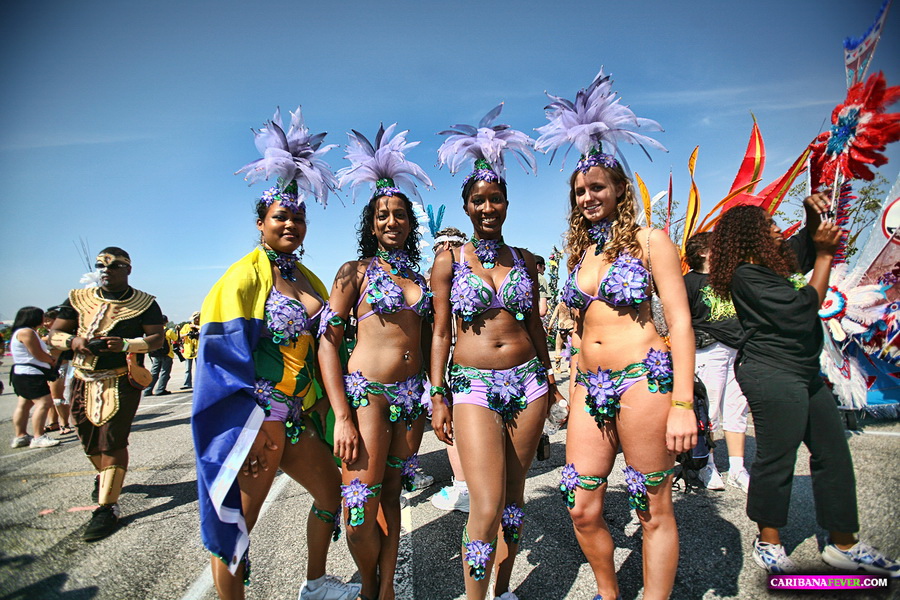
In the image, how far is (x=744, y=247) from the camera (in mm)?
2834

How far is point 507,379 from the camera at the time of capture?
238 centimetres

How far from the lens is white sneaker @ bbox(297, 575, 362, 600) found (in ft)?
8.36

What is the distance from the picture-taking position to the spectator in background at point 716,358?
400 cm

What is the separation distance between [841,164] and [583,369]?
214cm

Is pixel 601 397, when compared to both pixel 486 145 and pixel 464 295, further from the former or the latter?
pixel 486 145

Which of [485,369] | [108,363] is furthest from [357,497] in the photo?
[108,363]

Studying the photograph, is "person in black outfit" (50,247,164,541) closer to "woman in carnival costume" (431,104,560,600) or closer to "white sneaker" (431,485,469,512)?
"white sneaker" (431,485,469,512)

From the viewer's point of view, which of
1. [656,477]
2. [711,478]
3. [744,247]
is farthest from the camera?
[711,478]

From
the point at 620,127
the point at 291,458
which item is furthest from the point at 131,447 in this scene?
the point at 620,127

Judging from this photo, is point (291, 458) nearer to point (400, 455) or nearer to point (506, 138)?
point (400, 455)

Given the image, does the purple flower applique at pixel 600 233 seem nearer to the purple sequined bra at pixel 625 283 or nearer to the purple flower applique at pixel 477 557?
the purple sequined bra at pixel 625 283

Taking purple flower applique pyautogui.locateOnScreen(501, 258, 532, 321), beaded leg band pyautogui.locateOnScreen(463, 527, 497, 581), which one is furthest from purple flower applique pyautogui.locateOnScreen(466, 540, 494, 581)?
purple flower applique pyautogui.locateOnScreen(501, 258, 532, 321)

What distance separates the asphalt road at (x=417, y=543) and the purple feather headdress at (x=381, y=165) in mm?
2558

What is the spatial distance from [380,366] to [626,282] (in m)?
1.37
